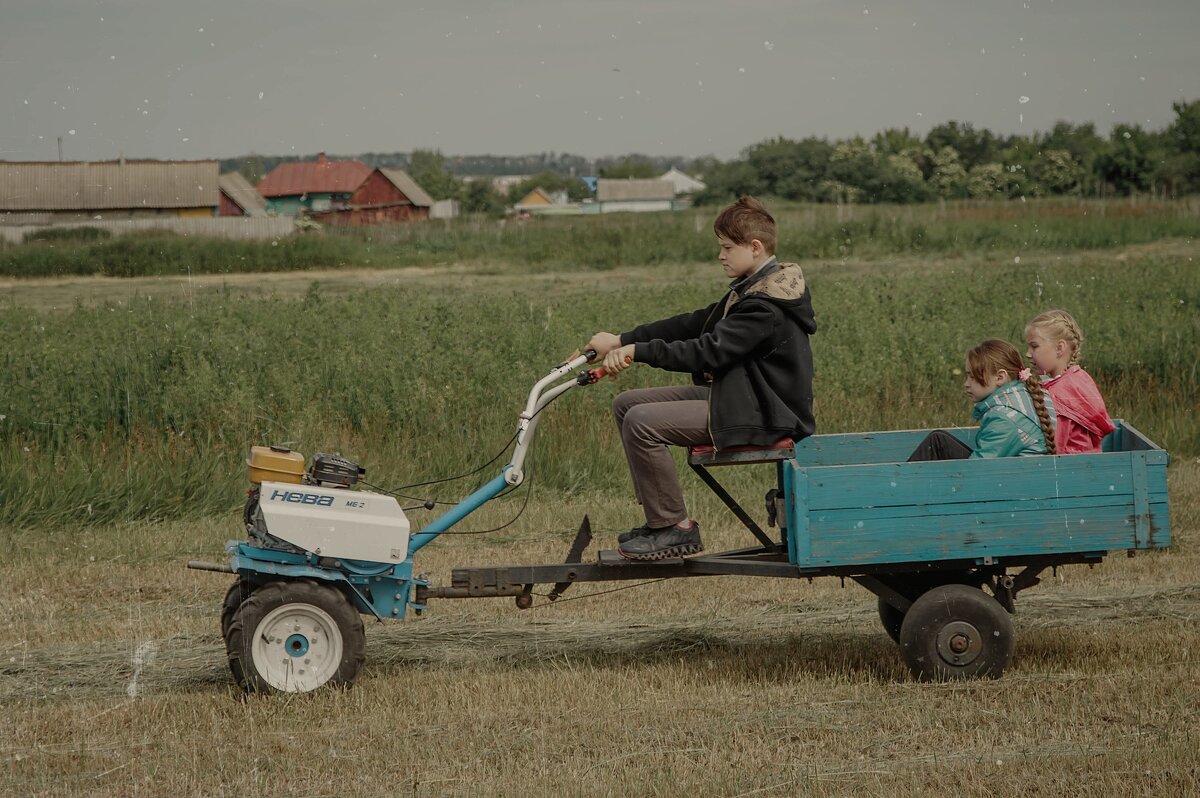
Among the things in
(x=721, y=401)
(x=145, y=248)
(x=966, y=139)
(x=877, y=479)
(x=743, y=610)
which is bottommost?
(x=743, y=610)

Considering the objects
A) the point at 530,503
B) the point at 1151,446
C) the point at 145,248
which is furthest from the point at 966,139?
the point at 1151,446

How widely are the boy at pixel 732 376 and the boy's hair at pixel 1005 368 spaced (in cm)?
74

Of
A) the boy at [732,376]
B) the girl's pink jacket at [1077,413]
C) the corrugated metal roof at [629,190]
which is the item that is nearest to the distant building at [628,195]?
the corrugated metal roof at [629,190]

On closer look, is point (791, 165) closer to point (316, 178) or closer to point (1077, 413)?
point (316, 178)

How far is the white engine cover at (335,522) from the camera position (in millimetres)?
5125

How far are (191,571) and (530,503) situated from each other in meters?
Answer: 2.43

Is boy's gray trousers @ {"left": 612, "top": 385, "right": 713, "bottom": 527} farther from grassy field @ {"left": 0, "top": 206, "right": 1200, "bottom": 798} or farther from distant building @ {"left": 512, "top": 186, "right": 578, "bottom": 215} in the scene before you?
distant building @ {"left": 512, "top": 186, "right": 578, "bottom": 215}

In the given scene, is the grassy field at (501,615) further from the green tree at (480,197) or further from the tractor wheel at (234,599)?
the green tree at (480,197)

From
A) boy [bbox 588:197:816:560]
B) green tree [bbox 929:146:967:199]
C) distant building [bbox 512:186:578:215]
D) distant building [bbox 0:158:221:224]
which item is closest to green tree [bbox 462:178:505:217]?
distant building [bbox 512:186:578:215]

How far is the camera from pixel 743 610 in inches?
266

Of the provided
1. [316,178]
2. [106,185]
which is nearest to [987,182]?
[106,185]

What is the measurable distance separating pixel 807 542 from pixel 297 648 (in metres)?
2.04

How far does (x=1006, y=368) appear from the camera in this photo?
17.9 ft

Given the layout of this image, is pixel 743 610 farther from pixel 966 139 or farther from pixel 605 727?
pixel 966 139
